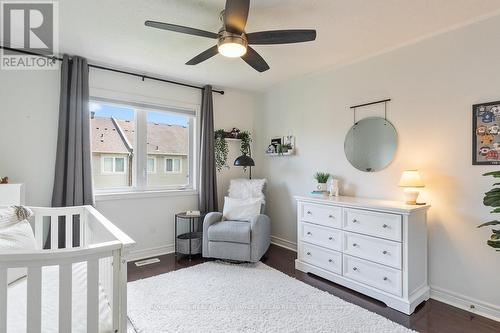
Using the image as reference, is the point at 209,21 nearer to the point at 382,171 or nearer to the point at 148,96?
the point at 148,96

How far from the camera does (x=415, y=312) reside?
2.23 metres

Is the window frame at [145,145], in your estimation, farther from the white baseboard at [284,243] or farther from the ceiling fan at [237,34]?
the ceiling fan at [237,34]

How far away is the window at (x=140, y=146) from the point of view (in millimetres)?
3352

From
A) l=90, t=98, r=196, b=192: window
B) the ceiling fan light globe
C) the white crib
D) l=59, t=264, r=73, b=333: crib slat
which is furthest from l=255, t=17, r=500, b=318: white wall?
l=59, t=264, r=73, b=333: crib slat

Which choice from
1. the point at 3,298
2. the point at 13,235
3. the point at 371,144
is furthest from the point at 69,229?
the point at 371,144

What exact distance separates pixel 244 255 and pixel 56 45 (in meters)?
3.07

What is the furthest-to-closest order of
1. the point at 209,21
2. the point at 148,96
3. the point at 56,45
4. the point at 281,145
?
1. the point at 281,145
2. the point at 148,96
3. the point at 56,45
4. the point at 209,21

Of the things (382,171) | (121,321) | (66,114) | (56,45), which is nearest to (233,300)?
(121,321)

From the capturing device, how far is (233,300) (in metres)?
2.37

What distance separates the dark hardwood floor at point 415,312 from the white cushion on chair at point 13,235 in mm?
1319

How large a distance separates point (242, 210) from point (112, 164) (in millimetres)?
1831

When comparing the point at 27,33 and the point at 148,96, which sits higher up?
the point at 27,33

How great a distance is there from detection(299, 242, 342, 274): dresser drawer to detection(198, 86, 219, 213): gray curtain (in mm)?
1538

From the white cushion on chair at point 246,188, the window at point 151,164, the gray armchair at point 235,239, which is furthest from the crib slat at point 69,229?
the white cushion on chair at point 246,188
